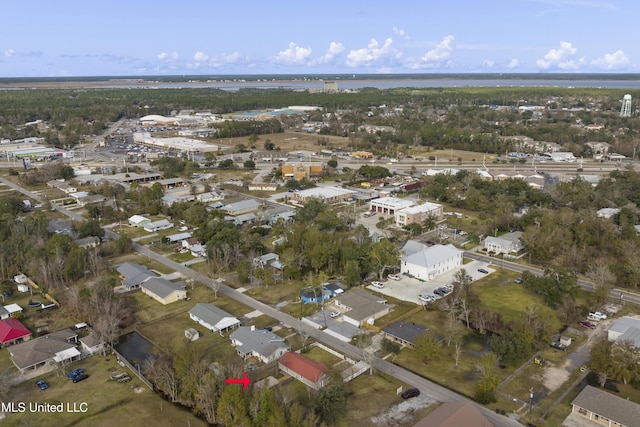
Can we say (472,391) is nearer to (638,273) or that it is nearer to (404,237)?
(638,273)

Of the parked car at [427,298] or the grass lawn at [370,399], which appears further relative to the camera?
the parked car at [427,298]

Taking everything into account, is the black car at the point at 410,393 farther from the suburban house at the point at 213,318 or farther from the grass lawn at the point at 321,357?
the suburban house at the point at 213,318

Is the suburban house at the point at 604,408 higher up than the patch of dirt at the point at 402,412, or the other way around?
the suburban house at the point at 604,408

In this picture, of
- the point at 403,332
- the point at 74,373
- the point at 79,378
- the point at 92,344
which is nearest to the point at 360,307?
the point at 403,332

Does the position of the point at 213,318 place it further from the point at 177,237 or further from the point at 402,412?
the point at 177,237

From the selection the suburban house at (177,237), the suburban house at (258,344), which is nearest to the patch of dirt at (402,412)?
the suburban house at (258,344)
